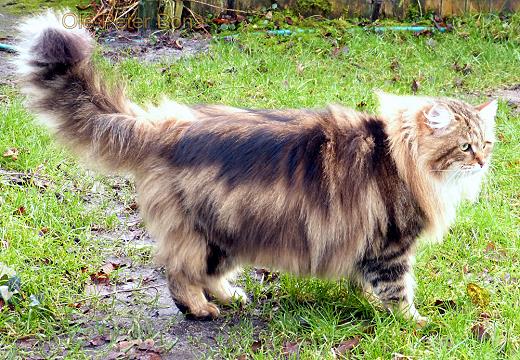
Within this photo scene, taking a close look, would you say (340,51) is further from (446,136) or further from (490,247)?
(446,136)

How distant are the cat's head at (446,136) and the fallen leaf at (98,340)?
5.83 feet

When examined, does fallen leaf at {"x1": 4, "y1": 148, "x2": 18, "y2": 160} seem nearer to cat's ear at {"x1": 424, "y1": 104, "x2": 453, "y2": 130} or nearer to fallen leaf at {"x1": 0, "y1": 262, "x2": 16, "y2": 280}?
fallen leaf at {"x1": 0, "y1": 262, "x2": 16, "y2": 280}

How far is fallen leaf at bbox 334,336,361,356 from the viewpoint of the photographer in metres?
3.35

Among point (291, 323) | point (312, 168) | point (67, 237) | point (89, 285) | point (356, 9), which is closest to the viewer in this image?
point (312, 168)

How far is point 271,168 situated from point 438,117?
847 millimetres

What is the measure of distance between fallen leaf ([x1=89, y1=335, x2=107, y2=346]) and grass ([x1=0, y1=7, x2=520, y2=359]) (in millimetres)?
96

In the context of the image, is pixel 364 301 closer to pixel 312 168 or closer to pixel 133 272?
pixel 312 168

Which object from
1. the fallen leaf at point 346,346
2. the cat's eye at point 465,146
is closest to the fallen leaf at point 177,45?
the cat's eye at point 465,146

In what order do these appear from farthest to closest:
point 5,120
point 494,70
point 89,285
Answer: point 494,70 < point 5,120 < point 89,285

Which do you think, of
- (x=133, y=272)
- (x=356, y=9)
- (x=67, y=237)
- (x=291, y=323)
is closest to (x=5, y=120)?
(x=67, y=237)

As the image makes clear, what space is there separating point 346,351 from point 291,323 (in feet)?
1.11

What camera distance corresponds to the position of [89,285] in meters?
3.94

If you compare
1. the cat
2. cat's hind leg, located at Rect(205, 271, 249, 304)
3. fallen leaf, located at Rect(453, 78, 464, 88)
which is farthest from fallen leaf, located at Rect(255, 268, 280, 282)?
fallen leaf, located at Rect(453, 78, 464, 88)

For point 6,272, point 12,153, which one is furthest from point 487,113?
point 12,153
